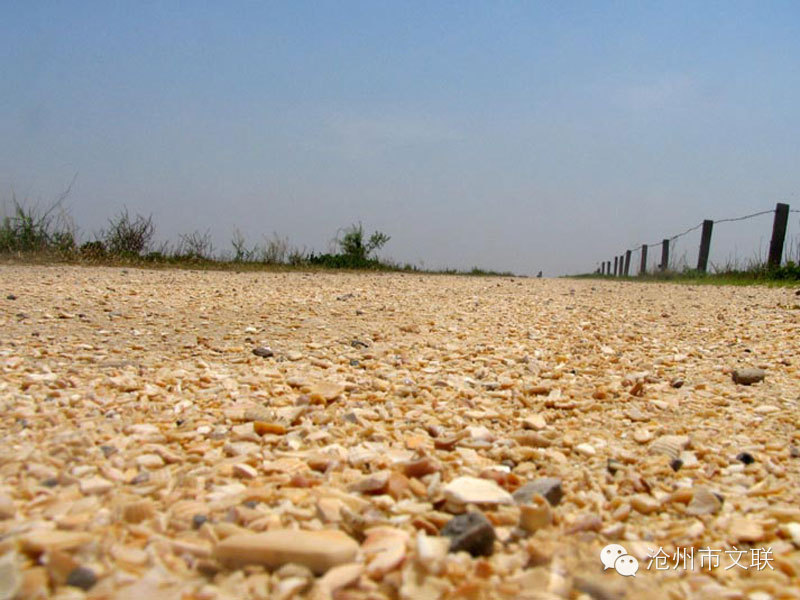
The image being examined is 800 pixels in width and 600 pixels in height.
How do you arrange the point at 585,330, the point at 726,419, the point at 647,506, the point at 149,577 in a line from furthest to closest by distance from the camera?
the point at 585,330
the point at 726,419
the point at 647,506
the point at 149,577

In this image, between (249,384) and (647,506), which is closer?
(647,506)

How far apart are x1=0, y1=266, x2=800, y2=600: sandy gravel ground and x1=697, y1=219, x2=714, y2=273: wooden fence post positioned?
11118 millimetres

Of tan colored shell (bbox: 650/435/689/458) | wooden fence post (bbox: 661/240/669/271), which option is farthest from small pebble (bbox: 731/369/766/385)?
wooden fence post (bbox: 661/240/669/271)

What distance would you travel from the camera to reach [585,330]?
167 inches

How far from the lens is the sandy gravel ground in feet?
3.75

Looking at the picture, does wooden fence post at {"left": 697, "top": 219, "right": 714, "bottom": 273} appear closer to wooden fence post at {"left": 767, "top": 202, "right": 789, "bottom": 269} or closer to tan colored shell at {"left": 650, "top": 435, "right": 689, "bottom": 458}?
wooden fence post at {"left": 767, "top": 202, "right": 789, "bottom": 269}

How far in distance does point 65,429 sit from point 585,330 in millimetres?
3305

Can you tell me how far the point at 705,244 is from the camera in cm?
1376

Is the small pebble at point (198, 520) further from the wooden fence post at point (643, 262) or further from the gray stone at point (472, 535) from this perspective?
the wooden fence post at point (643, 262)

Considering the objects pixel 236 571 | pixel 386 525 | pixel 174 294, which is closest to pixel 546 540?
pixel 386 525

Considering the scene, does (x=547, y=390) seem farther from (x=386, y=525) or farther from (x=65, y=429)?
(x=65, y=429)

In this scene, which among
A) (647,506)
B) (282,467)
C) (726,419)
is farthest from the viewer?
(726,419)

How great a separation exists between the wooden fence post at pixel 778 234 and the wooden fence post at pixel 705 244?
8.29ft

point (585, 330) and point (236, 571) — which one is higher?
point (585, 330)
